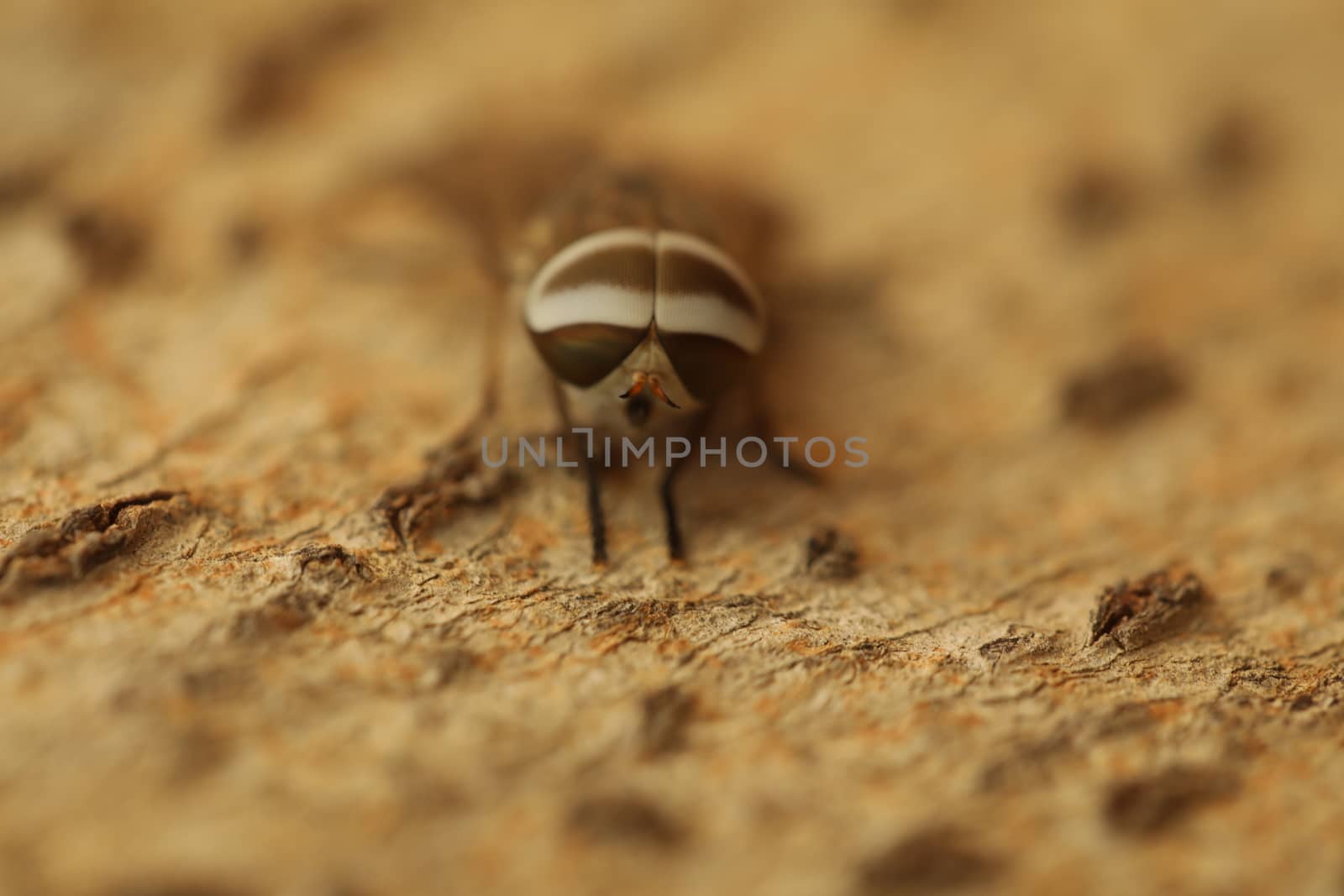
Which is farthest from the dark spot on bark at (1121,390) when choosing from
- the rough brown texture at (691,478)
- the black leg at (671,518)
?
the black leg at (671,518)

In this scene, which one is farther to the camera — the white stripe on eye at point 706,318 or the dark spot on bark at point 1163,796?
the white stripe on eye at point 706,318

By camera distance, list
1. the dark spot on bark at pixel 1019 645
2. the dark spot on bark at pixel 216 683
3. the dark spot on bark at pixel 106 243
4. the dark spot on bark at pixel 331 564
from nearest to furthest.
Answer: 1. the dark spot on bark at pixel 216 683
2. the dark spot on bark at pixel 331 564
3. the dark spot on bark at pixel 1019 645
4. the dark spot on bark at pixel 106 243

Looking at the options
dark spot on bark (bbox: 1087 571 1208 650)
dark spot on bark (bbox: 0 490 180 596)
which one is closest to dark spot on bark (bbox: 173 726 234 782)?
dark spot on bark (bbox: 0 490 180 596)

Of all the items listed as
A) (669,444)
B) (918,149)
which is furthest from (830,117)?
(669,444)

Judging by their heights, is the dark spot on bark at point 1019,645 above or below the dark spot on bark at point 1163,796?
above

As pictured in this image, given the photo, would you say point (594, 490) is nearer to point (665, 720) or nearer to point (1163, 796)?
point (665, 720)

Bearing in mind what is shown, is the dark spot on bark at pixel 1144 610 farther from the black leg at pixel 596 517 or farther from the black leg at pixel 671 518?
the black leg at pixel 596 517

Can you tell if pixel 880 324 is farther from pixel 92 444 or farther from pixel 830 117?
pixel 92 444

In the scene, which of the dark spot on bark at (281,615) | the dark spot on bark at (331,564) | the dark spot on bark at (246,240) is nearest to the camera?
the dark spot on bark at (281,615)
